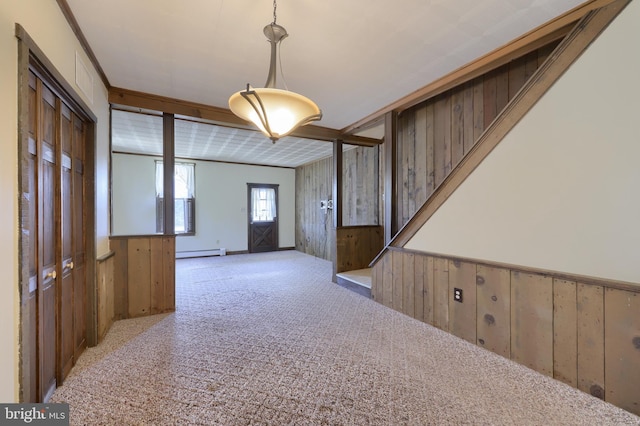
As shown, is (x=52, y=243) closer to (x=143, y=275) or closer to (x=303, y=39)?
(x=143, y=275)

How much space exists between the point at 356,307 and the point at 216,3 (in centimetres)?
321

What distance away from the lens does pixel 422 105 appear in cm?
362

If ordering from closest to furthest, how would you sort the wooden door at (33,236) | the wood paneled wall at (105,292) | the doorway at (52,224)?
the doorway at (52,224) → the wooden door at (33,236) → the wood paneled wall at (105,292)

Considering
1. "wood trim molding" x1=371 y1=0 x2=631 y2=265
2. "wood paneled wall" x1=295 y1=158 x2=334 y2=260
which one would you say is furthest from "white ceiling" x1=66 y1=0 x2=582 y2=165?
"wood paneled wall" x1=295 y1=158 x2=334 y2=260

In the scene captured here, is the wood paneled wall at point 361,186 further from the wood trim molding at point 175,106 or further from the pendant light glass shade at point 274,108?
the pendant light glass shade at point 274,108

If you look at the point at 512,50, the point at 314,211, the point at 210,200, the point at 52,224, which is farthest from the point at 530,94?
the point at 210,200

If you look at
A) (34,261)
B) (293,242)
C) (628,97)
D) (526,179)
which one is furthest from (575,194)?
(293,242)

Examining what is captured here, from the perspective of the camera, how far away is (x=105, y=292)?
268cm

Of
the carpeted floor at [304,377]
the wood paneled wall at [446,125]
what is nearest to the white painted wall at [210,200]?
the carpeted floor at [304,377]

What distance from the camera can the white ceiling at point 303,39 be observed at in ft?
5.90

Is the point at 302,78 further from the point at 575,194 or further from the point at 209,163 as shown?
the point at 209,163

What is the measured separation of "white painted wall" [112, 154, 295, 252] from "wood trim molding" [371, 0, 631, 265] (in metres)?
5.55

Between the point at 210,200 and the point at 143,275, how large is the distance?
4.12m

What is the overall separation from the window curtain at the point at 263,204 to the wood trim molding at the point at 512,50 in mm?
5211
